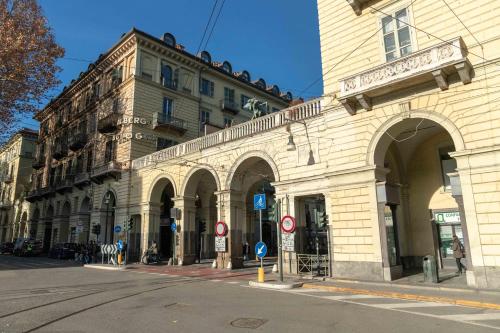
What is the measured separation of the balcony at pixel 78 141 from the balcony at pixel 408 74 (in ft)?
105

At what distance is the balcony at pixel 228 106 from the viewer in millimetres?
38531

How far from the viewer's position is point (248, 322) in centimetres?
732

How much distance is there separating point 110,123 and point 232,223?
60.1 feet

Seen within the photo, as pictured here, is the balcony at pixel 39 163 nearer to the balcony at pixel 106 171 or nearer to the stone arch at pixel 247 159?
the balcony at pixel 106 171

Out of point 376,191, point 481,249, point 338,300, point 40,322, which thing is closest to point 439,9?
point 376,191

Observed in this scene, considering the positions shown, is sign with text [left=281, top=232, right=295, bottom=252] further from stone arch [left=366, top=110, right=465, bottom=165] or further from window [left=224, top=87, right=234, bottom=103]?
window [left=224, top=87, right=234, bottom=103]

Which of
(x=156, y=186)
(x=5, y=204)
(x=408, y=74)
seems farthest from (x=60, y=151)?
(x=408, y=74)

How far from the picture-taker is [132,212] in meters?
29.2

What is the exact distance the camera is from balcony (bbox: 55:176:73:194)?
39000 millimetres

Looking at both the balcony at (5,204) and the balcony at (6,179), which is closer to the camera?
the balcony at (5,204)

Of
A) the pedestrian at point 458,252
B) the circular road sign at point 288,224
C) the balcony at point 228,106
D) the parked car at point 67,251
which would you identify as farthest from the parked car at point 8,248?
the pedestrian at point 458,252

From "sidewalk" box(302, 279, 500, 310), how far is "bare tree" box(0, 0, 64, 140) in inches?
874

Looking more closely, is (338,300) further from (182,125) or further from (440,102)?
(182,125)

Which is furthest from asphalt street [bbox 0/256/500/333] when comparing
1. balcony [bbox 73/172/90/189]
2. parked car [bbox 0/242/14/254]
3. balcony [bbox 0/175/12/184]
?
balcony [bbox 0/175/12/184]
